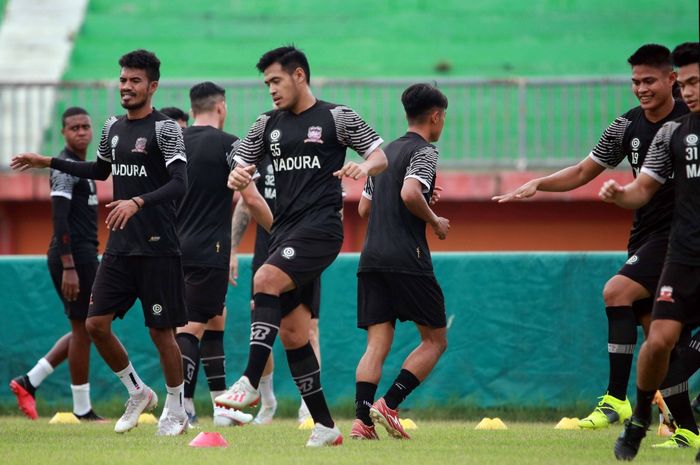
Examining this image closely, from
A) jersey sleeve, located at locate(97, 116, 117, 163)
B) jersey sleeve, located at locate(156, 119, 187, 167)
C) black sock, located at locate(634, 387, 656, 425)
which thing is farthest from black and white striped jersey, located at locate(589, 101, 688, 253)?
jersey sleeve, located at locate(97, 116, 117, 163)

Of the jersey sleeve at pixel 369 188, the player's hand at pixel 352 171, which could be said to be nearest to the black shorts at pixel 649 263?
the jersey sleeve at pixel 369 188

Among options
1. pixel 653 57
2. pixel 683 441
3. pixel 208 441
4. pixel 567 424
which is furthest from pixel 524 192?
pixel 567 424

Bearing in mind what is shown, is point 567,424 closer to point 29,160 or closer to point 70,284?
point 70,284

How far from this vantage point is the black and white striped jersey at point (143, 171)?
8.56 m

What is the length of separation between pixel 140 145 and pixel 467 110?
7.29 metres

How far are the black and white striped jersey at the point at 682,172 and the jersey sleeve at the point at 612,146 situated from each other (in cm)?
149

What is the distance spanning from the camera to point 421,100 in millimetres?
8500

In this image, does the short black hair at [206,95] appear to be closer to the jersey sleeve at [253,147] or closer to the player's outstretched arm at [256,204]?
the player's outstretched arm at [256,204]

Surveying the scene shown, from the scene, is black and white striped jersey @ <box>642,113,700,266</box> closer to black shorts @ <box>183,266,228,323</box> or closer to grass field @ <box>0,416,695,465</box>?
grass field @ <box>0,416,695,465</box>

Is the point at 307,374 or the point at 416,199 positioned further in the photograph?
the point at 416,199

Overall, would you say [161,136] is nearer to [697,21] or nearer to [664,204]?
[664,204]

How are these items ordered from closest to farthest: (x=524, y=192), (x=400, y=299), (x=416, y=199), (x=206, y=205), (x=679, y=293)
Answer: (x=679, y=293), (x=524, y=192), (x=416, y=199), (x=400, y=299), (x=206, y=205)

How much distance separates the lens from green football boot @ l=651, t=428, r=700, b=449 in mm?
7764

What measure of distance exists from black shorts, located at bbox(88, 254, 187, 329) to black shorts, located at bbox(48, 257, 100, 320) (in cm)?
232
